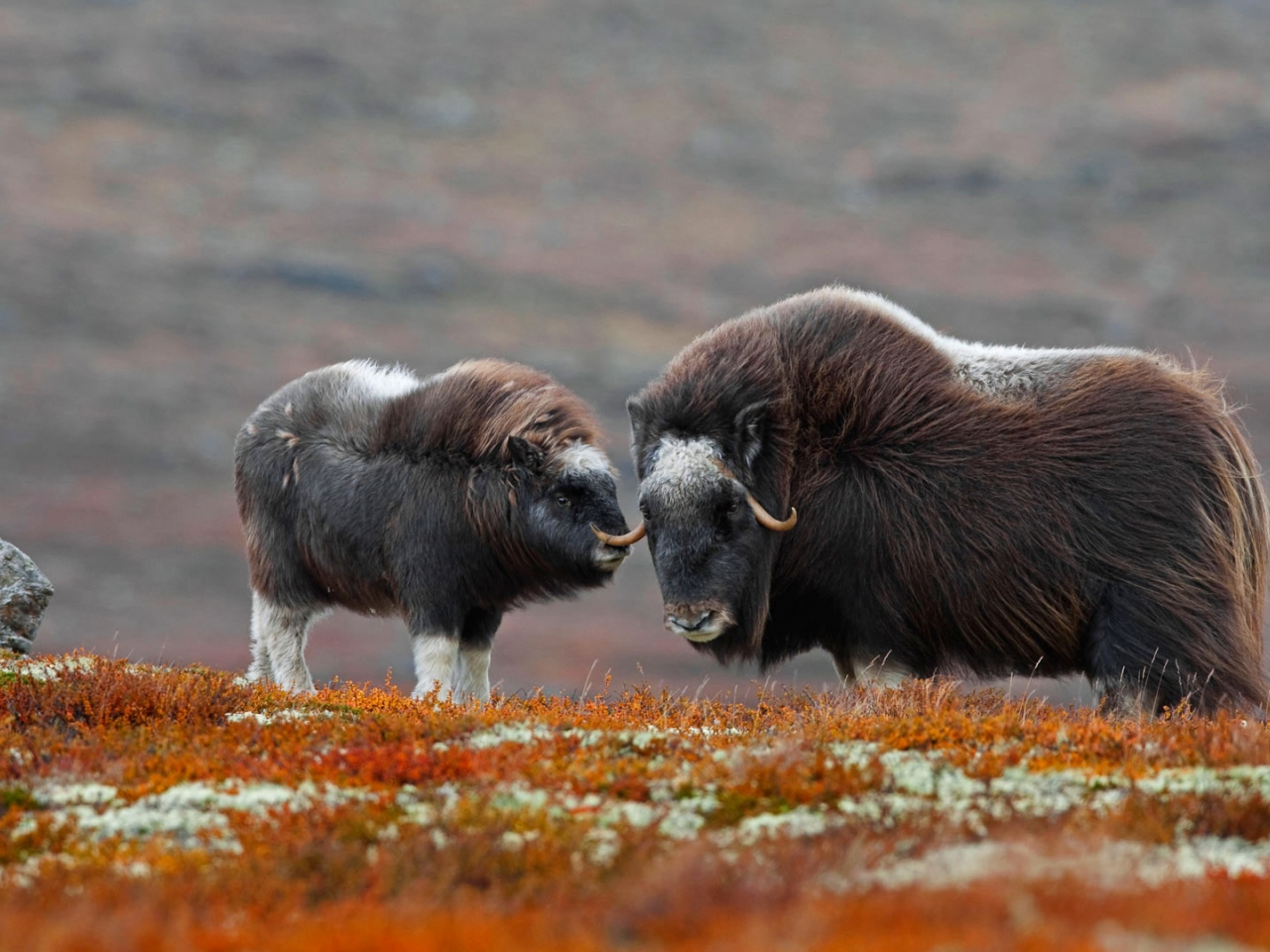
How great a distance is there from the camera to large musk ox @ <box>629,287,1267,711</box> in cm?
690

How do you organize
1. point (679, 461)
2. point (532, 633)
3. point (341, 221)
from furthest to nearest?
point (341, 221) < point (532, 633) < point (679, 461)

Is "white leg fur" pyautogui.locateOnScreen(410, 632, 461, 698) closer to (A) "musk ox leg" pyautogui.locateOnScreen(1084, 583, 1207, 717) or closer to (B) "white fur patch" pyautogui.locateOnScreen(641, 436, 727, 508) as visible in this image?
(B) "white fur patch" pyautogui.locateOnScreen(641, 436, 727, 508)

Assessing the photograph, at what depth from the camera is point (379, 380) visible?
9.03 m

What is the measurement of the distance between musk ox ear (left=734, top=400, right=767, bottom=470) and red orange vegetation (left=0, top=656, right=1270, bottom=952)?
1.64 meters

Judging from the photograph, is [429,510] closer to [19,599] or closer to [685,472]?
[685,472]

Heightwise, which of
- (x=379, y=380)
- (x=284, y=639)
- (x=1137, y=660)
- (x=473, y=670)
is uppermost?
(x=379, y=380)

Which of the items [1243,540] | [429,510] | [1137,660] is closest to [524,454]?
[429,510]

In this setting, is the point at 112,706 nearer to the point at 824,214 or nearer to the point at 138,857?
the point at 138,857

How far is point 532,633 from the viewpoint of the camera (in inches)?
1618

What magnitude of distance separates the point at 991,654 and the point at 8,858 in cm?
476

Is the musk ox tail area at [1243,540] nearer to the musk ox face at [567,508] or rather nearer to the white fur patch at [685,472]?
the white fur patch at [685,472]

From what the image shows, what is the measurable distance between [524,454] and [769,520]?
1689 millimetres

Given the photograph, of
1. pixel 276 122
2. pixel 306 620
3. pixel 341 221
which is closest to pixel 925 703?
pixel 306 620

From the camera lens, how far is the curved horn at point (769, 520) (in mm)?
6992
